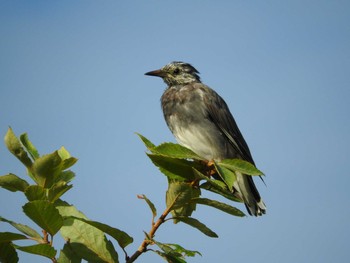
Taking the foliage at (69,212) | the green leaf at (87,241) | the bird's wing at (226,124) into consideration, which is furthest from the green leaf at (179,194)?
the bird's wing at (226,124)

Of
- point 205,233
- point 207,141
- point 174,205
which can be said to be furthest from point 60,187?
point 207,141

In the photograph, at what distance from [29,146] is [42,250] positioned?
801 millimetres

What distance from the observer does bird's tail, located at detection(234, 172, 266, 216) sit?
23.7ft

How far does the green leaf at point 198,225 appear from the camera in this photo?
10.2 feet

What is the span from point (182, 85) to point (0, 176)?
609cm

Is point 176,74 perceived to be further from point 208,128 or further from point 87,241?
point 87,241

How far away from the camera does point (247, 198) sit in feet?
24.3

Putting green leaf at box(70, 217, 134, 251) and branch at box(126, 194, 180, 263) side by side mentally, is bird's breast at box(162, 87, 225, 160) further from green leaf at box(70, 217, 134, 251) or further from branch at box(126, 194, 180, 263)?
green leaf at box(70, 217, 134, 251)

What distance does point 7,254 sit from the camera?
2.63 m

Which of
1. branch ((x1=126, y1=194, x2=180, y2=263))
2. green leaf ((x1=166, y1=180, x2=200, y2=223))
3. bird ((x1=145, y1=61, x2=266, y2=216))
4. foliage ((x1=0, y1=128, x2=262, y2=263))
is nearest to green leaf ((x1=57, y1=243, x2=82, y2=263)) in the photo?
foliage ((x1=0, y1=128, x2=262, y2=263))

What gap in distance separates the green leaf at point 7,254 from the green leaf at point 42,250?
17 centimetres

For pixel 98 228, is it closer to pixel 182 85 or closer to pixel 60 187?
pixel 60 187

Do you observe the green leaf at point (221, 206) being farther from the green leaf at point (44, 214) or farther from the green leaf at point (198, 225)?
the green leaf at point (44, 214)

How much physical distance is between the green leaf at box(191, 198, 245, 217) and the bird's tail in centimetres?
417
